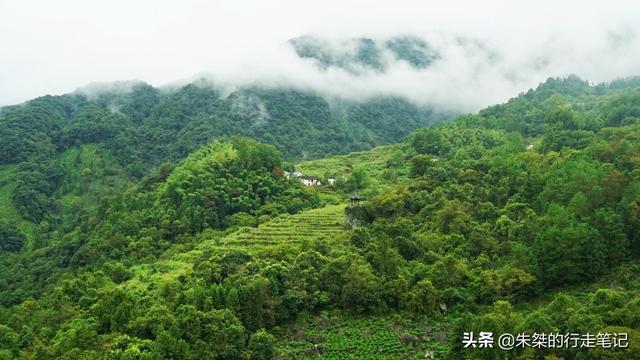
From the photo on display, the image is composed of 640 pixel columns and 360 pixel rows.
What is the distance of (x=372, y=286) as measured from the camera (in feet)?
160

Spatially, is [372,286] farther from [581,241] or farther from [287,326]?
[581,241]

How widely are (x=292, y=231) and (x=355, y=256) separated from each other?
14.4 metres

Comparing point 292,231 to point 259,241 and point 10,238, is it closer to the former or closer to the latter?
point 259,241

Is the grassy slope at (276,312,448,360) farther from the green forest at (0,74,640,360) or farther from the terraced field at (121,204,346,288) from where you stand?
the terraced field at (121,204,346,288)

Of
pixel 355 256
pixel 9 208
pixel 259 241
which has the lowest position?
pixel 9 208

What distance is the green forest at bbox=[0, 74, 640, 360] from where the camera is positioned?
4347 cm

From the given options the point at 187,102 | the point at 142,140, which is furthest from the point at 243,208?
the point at 187,102

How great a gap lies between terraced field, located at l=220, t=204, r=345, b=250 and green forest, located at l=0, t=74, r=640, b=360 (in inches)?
11.3

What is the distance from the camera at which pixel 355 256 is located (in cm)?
5219

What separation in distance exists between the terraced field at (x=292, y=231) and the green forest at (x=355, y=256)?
0.29 meters

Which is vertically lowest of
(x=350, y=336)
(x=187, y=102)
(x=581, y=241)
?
(x=350, y=336)

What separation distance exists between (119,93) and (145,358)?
149 metres

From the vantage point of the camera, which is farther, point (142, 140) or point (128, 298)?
point (142, 140)

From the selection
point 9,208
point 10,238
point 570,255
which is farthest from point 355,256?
point 9,208
